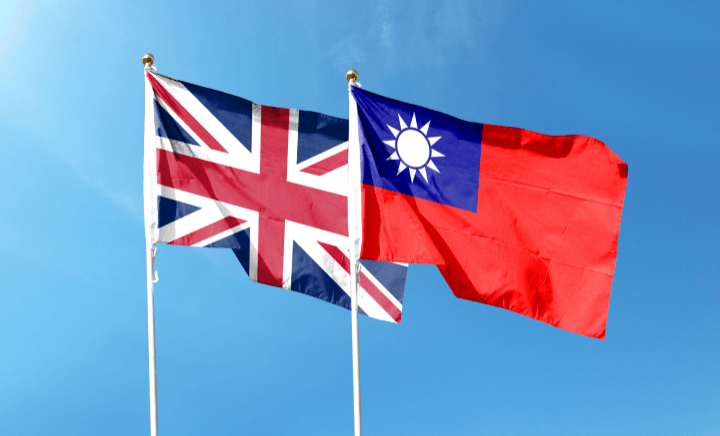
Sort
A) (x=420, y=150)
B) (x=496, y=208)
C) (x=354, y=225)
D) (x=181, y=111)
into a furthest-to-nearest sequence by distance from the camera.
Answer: (x=181, y=111)
(x=420, y=150)
(x=496, y=208)
(x=354, y=225)

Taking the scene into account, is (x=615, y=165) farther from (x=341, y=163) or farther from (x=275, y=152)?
(x=275, y=152)

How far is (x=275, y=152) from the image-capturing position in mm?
13820

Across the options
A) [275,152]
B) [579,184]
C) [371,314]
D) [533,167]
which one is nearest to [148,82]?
[275,152]

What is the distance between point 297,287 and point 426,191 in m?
3.59

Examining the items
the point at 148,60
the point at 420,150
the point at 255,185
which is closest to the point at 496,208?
the point at 420,150

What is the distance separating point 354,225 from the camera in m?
12.3

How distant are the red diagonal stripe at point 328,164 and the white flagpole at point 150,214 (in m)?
3.33

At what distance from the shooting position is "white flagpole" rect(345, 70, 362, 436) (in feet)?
38.7

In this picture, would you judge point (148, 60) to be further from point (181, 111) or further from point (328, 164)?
point (328, 164)

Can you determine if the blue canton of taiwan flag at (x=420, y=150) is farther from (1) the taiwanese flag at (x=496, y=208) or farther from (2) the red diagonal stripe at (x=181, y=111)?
(2) the red diagonal stripe at (x=181, y=111)

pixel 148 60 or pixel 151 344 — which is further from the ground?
pixel 148 60

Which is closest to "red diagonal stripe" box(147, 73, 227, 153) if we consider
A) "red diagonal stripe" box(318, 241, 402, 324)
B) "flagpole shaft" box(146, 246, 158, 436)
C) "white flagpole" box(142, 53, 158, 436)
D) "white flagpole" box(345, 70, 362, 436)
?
"white flagpole" box(142, 53, 158, 436)

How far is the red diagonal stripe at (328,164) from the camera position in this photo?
13.8 m

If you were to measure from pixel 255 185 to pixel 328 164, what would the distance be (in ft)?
5.72
